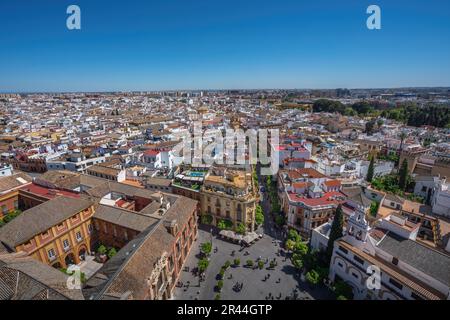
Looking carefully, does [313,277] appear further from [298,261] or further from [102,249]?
[102,249]

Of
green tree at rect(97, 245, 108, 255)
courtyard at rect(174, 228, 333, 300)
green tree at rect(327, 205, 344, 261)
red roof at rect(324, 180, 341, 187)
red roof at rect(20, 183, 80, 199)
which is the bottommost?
courtyard at rect(174, 228, 333, 300)

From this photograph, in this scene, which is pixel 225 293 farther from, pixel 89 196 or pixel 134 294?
pixel 89 196

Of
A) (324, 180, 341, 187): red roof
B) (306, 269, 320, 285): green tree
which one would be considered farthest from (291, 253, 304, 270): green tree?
→ (324, 180, 341, 187): red roof

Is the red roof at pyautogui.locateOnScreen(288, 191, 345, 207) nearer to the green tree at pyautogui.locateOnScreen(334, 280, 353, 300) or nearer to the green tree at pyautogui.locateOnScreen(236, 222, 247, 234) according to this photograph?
the green tree at pyautogui.locateOnScreen(236, 222, 247, 234)

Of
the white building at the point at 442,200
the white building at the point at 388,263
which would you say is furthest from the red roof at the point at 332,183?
the white building at the point at 442,200

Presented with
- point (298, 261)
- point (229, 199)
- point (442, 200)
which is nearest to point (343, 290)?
point (298, 261)

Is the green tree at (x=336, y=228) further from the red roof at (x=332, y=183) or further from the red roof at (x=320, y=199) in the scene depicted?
the red roof at (x=332, y=183)
